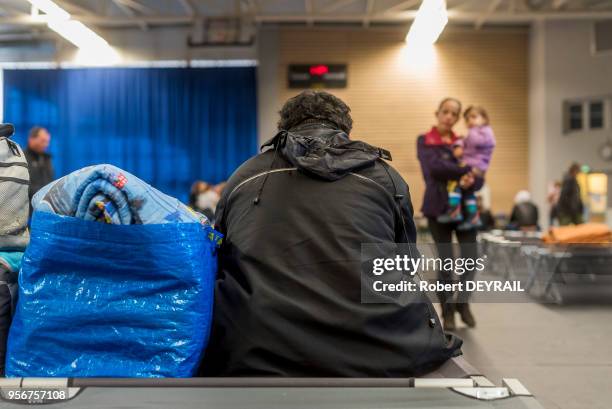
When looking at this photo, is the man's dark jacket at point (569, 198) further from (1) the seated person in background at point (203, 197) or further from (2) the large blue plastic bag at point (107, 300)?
(2) the large blue plastic bag at point (107, 300)

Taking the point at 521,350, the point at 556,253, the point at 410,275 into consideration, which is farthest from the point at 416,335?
the point at 556,253

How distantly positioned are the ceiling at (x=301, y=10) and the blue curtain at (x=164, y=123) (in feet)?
4.66

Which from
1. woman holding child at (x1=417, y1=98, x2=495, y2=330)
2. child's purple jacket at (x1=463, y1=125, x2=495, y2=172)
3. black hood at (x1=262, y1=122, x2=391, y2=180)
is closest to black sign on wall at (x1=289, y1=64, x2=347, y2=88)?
child's purple jacket at (x1=463, y1=125, x2=495, y2=172)

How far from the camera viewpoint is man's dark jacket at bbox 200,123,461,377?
1.62m

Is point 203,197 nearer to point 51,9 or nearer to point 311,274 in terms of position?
point 51,9

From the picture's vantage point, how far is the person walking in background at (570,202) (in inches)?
382

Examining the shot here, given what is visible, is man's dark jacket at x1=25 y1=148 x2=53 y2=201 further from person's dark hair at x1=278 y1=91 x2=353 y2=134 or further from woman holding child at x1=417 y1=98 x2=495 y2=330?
person's dark hair at x1=278 y1=91 x2=353 y2=134

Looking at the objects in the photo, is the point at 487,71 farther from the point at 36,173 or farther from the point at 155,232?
the point at 155,232

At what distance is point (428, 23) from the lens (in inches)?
465

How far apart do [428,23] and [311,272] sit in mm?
10884

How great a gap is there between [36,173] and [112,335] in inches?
244

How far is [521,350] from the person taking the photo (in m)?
4.32

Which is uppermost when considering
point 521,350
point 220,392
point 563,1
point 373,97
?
point 563,1

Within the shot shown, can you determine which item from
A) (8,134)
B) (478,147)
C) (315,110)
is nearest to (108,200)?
(8,134)
